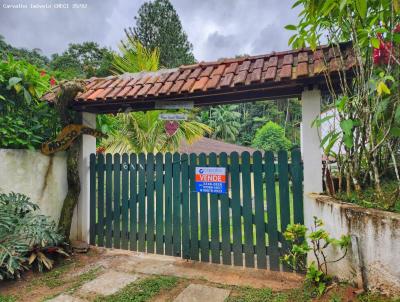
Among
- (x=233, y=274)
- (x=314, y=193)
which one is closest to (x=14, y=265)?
(x=233, y=274)

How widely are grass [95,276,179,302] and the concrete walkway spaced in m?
0.11

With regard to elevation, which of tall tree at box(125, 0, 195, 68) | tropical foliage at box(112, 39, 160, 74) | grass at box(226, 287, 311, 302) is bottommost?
grass at box(226, 287, 311, 302)

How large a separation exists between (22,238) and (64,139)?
59.2 inches

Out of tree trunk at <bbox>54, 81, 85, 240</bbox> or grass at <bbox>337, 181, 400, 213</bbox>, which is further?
tree trunk at <bbox>54, 81, 85, 240</bbox>

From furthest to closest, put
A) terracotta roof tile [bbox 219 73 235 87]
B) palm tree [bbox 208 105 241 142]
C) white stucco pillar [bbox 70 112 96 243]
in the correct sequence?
Result: palm tree [bbox 208 105 241 142], white stucco pillar [bbox 70 112 96 243], terracotta roof tile [bbox 219 73 235 87]

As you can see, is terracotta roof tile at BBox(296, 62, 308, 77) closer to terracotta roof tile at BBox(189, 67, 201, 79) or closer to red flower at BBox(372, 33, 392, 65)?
red flower at BBox(372, 33, 392, 65)

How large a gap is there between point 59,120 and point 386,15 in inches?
170

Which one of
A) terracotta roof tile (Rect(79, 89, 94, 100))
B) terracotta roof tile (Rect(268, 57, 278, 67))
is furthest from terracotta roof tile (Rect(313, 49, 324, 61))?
terracotta roof tile (Rect(79, 89, 94, 100))

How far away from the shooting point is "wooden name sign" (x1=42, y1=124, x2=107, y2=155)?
3838mm

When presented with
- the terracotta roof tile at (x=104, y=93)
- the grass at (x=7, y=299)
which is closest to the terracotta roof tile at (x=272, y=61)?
the terracotta roof tile at (x=104, y=93)

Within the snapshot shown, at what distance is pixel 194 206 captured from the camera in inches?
142

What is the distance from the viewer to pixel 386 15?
7.39 ft

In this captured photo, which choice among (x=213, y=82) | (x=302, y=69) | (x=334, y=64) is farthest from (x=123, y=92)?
(x=334, y=64)

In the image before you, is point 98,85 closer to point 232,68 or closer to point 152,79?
→ point 152,79
